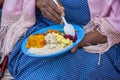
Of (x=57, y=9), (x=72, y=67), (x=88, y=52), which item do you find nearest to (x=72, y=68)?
(x=72, y=67)

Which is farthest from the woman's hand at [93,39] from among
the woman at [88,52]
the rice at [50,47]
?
the rice at [50,47]

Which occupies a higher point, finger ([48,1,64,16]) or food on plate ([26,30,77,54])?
finger ([48,1,64,16])

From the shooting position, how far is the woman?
166 cm

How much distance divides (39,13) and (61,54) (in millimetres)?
462

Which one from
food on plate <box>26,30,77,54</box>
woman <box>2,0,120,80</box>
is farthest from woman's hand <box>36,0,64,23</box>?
food on plate <box>26,30,77,54</box>

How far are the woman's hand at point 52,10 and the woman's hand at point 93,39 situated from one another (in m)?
0.16

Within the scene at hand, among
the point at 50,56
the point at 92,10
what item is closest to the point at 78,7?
the point at 92,10

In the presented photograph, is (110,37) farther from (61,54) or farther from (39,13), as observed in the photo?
(39,13)

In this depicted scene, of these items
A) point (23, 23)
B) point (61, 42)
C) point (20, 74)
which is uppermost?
point (61, 42)

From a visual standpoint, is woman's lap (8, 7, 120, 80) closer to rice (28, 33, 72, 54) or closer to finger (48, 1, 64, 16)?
rice (28, 33, 72, 54)

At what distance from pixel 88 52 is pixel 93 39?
0.07m

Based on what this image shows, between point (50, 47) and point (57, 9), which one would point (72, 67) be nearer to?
point (50, 47)

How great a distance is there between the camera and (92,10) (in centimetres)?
170

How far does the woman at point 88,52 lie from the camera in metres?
1.66
